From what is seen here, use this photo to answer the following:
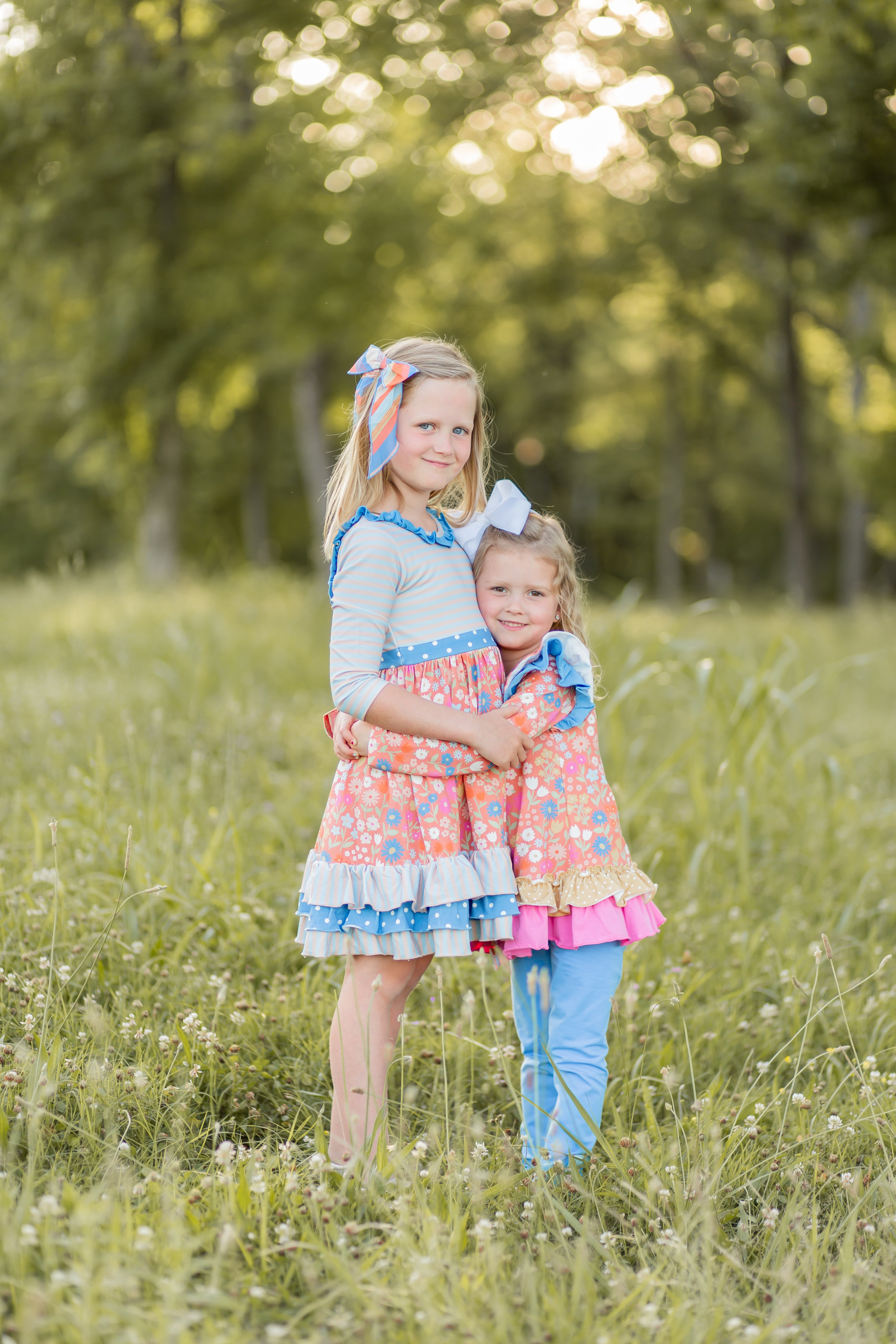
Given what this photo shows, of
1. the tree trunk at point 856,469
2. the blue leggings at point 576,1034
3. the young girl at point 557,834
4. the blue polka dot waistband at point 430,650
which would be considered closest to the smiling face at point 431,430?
the young girl at point 557,834

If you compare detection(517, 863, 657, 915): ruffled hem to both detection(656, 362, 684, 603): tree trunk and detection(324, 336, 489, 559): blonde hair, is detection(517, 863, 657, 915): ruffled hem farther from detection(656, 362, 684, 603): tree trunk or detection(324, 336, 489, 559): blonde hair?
detection(656, 362, 684, 603): tree trunk

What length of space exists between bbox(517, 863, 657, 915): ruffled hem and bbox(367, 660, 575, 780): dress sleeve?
0.95ft

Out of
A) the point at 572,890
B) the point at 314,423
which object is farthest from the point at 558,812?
the point at 314,423

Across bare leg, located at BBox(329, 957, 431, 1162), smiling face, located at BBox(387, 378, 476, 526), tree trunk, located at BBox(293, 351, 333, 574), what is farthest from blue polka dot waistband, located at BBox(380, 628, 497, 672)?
tree trunk, located at BBox(293, 351, 333, 574)

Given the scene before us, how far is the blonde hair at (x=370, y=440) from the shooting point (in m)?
2.74

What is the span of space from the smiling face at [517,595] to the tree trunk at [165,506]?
13573 millimetres

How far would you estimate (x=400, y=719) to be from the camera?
2.53 meters

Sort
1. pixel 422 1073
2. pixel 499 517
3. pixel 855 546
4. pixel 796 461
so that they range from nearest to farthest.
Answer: pixel 499 517
pixel 422 1073
pixel 796 461
pixel 855 546

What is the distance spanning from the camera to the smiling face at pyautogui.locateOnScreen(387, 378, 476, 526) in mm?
2707

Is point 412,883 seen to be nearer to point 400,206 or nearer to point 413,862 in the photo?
point 413,862

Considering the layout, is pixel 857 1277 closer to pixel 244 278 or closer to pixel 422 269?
pixel 244 278

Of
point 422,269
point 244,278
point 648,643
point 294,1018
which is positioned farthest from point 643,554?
point 294,1018

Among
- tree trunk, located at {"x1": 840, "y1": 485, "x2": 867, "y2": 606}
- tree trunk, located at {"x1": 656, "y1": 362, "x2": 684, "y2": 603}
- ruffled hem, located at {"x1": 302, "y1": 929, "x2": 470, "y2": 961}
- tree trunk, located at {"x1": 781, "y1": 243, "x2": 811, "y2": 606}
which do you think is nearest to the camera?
ruffled hem, located at {"x1": 302, "y1": 929, "x2": 470, "y2": 961}

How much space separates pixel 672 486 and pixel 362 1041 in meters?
27.4
